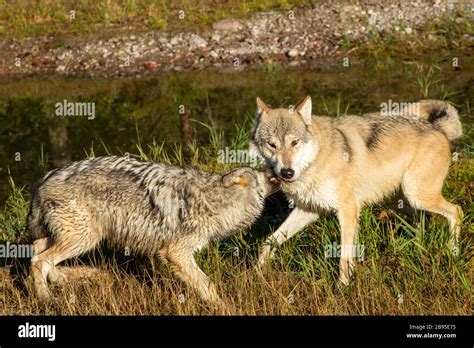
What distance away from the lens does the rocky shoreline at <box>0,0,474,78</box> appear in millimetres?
16688

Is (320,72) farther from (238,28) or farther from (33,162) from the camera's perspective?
(33,162)

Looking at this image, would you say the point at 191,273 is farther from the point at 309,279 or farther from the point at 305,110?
the point at 305,110

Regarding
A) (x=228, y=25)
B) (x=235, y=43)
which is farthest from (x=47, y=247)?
(x=228, y=25)

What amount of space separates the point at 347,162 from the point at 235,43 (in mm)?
9899

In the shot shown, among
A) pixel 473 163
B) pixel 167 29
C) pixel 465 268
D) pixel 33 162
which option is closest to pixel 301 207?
pixel 465 268

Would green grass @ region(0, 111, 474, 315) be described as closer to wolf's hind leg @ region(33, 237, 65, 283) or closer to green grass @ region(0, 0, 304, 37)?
wolf's hind leg @ region(33, 237, 65, 283)

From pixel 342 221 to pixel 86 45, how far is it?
1145cm

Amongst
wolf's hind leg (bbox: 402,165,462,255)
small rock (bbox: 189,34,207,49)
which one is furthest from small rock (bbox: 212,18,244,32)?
wolf's hind leg (bbox: 402,165,462,255)

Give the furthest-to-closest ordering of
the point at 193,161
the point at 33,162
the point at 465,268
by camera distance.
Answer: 1. the point at 33,162
2. the point at 193,161
3. the point at 465,268

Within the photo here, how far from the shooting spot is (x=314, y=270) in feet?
24.5

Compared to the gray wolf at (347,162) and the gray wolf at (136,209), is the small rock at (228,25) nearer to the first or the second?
the gray wolf at (347,162)

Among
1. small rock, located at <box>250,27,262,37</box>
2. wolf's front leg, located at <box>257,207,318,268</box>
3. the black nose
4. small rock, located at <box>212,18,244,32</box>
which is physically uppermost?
small rock, located at <box>212,18,244,32</box>

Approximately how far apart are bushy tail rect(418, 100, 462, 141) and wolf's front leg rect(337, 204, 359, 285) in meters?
1.33

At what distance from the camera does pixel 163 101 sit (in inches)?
588
